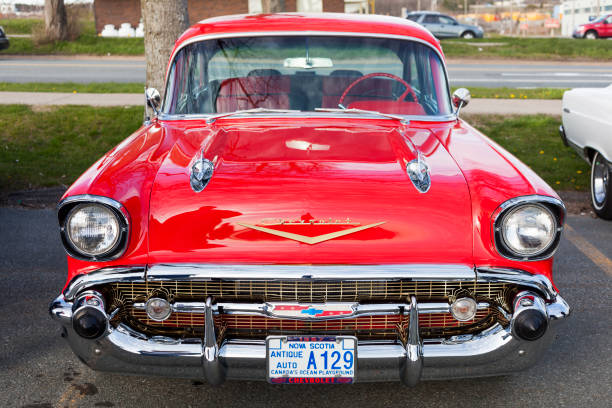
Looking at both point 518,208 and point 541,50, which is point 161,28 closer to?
point 518,208

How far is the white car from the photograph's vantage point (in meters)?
5.57

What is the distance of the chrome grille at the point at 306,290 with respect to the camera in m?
2.63

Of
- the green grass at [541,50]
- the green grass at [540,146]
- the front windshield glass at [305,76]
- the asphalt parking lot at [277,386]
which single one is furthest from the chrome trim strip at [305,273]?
the green grass at [541,50]

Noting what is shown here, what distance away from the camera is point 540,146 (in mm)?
8188

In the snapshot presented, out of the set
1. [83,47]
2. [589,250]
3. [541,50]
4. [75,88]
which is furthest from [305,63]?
[83,47]

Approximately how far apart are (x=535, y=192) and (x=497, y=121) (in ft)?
21.6

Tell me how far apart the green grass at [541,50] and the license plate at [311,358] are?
1922cm

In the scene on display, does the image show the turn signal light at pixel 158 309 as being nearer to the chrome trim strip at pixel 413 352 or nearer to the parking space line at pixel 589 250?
the chrome trim strip at pixel 413 352

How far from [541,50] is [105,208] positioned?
21.9 meters

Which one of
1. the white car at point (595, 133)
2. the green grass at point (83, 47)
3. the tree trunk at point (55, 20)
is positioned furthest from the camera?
the tree trunk at point (55, 20)

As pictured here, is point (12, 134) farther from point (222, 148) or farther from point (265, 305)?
point (265, 305)

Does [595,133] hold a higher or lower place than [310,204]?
lower

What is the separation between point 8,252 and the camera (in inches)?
205

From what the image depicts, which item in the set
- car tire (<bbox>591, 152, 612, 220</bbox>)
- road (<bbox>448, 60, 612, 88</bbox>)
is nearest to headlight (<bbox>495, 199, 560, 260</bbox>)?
car tire (<bbox>591, 152, 612, 220</bbox>)
